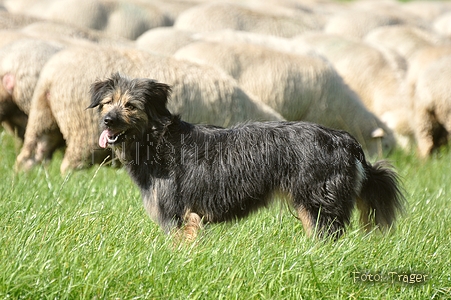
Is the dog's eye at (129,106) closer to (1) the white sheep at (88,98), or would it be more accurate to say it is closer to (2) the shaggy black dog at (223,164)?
(2) the shaggy black dog at (223,164)

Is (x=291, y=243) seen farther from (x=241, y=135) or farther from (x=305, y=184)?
(x=241, y=135)

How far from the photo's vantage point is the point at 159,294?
11.0 ft

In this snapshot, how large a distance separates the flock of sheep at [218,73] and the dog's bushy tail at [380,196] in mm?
3338

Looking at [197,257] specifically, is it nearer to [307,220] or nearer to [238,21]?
[307,220]

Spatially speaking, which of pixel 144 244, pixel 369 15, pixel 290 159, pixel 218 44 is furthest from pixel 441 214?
pixel 369 15

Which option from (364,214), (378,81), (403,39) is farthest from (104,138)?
(403,39)

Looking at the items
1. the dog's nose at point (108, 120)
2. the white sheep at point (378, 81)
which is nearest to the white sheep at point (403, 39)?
the white sheep at point (378, 81)

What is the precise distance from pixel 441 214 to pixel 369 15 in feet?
36.7

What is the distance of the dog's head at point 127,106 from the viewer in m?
3.90

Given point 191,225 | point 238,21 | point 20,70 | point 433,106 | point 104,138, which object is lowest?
point 433,106

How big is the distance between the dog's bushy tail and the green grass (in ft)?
0.36

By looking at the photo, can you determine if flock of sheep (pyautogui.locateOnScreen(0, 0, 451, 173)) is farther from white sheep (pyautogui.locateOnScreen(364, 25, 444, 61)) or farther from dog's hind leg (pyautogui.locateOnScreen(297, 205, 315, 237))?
dog's hind leg (pyautogui.locateOnScreen(297, 205, 315, 237))

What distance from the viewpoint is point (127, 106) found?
3949 millimetres

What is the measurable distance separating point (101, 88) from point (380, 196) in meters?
1.69
